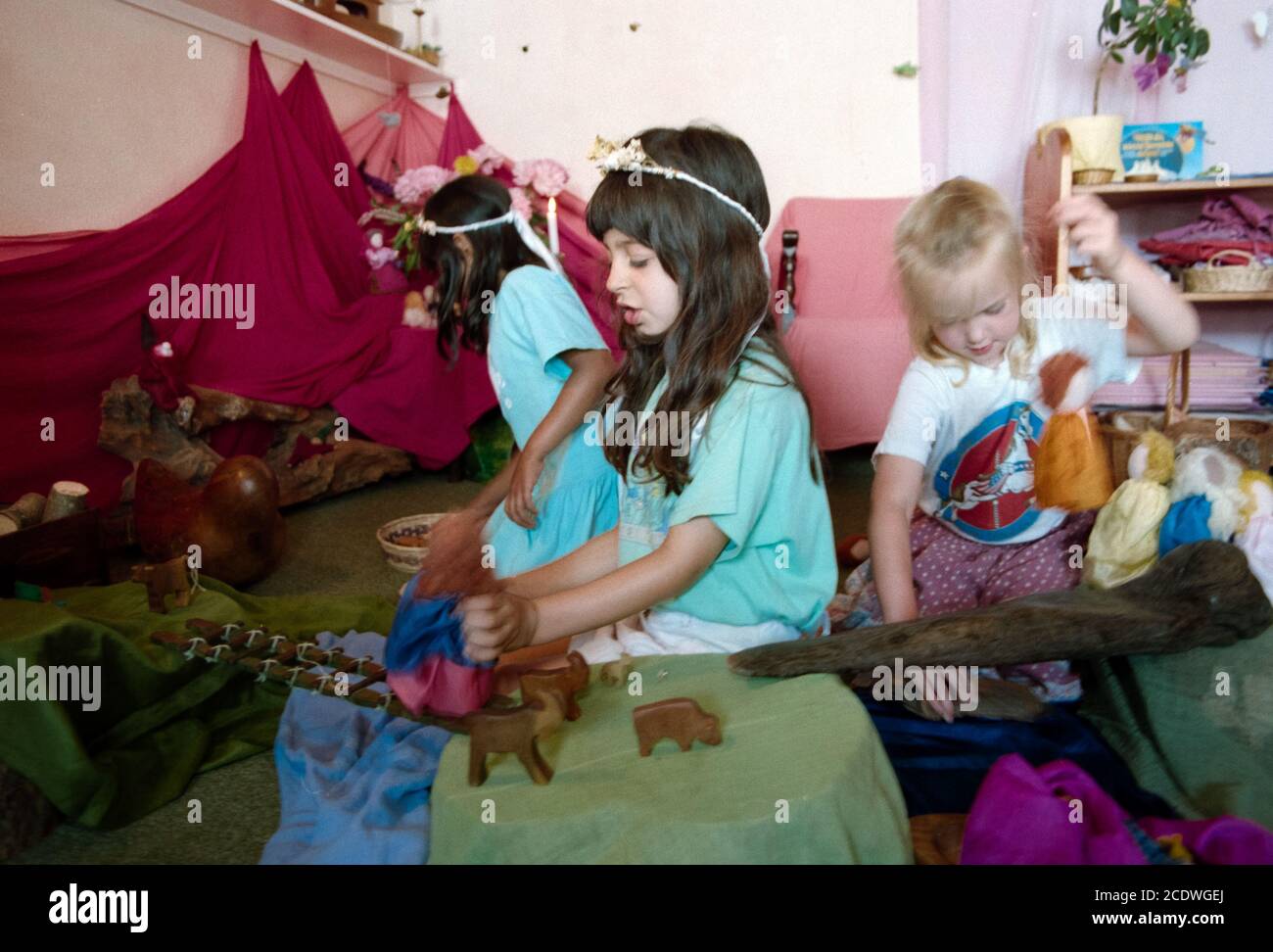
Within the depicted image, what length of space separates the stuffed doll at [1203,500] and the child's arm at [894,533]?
32 centimetres

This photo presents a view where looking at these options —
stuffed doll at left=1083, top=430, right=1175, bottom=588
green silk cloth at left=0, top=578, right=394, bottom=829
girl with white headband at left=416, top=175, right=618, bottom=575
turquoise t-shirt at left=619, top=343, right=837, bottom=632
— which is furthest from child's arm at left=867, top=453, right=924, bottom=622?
green silk cloth at left=0, top=578, right=394, bottom=829

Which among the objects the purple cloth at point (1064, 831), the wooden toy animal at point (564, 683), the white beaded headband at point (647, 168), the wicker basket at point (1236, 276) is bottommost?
the purple cloth at point (1064, 831)

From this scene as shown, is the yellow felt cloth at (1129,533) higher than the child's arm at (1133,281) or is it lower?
lower

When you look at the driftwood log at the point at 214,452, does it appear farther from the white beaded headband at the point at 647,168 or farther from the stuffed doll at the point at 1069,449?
the stuffed doll at the point at 1069,449

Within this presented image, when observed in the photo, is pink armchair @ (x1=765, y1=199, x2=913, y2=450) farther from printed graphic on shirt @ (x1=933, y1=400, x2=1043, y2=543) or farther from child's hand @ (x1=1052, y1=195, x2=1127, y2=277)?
child's hand @ (x1=1052, y1=195, x2=1127, y2=277)

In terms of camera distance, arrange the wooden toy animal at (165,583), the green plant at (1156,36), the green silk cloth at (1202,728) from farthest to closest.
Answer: the green plant at (1156,36) → the wooden toy animal at (165,583) → the green silk cloth at (1202,728)

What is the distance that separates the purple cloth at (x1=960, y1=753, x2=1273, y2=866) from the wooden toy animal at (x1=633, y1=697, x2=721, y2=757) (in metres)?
0.26

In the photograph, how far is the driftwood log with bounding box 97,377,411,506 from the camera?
247 cm

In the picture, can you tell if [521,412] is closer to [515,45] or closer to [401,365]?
[401,365]

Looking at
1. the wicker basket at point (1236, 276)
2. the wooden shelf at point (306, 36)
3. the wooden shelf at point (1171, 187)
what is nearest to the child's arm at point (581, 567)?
the wooden shelf at point (1171, 187)

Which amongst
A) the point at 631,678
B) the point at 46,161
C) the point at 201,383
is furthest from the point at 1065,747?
the point at 46,161

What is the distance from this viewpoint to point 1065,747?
116cm

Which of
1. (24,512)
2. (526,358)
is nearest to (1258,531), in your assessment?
(526,358)

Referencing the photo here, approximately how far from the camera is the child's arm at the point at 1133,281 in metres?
1.12
